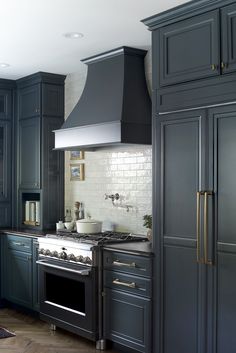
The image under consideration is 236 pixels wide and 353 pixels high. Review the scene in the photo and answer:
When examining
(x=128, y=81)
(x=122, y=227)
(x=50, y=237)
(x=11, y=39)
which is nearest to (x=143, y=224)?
(x=122, y=227)

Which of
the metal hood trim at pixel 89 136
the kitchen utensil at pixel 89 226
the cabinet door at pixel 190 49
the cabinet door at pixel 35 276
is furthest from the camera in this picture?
the cabinet door at pixel 35 276

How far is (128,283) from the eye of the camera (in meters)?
4.30

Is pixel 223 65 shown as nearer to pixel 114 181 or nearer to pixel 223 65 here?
pixel 223 65

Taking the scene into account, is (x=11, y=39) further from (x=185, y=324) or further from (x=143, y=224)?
(x=185, y=324)

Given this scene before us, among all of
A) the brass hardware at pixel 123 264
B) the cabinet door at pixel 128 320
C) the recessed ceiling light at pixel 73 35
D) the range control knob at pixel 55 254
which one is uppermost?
the recessed ceiling light at pixel 73 35

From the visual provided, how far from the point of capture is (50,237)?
523cm

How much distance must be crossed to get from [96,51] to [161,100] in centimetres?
134

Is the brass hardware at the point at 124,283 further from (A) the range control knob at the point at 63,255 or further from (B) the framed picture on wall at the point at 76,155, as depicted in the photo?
(B) the framed picture on wall at the point at 76,155

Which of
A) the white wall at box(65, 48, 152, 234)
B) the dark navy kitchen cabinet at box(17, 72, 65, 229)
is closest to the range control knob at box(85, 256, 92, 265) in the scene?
the white wall at box(65, 48, 152, 234)

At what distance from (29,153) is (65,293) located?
1903mm

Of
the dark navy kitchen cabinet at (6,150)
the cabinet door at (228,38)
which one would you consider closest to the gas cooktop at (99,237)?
the dark navy kitchen cabinet at (6,150)

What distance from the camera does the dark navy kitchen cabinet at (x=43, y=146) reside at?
19.9 ft

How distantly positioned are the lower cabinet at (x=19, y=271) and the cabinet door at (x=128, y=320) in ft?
4.36

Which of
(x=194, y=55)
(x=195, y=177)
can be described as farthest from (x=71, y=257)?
(x=194, y=55)
